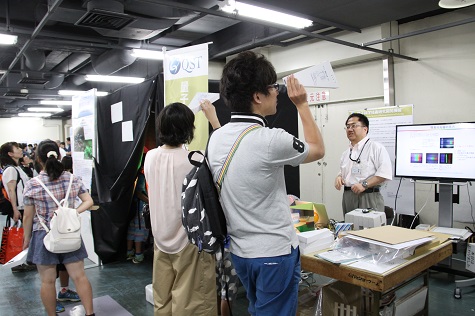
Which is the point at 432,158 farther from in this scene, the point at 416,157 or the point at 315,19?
the point at 315,19

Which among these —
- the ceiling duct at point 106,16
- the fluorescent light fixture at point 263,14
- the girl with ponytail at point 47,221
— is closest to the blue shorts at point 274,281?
the girl with ponytail at point 47,221

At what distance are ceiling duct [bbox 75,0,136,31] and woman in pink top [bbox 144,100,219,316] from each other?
2927mm

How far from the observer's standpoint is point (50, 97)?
12258mm

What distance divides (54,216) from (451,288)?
3.44 meters

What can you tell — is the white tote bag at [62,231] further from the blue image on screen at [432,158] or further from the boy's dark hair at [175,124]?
the blue image on screen at [432,158]

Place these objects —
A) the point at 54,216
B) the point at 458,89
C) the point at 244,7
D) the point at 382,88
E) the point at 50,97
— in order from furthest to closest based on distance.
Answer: the point at 50,97 < the point at 382,88 < the point at 458,89 < the point at 244,7 < the point at 54,216

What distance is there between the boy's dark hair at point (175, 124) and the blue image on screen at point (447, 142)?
2.59 meters

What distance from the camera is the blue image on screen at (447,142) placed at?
3459 mm

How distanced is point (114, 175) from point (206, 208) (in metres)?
3.16

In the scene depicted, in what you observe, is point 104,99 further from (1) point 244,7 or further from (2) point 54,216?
(2) point 54,216

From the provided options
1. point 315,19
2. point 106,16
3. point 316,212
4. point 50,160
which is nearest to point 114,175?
point 50,160

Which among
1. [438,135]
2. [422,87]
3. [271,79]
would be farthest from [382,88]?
[271,79]

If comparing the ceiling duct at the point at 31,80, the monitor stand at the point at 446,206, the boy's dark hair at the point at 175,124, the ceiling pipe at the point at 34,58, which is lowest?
the monitor stand at the point at 446,206

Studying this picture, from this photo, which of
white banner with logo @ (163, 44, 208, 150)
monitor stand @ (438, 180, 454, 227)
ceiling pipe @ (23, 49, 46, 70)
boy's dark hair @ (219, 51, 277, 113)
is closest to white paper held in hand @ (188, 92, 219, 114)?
white banner with logo @ (163, 44, 208, 150)
